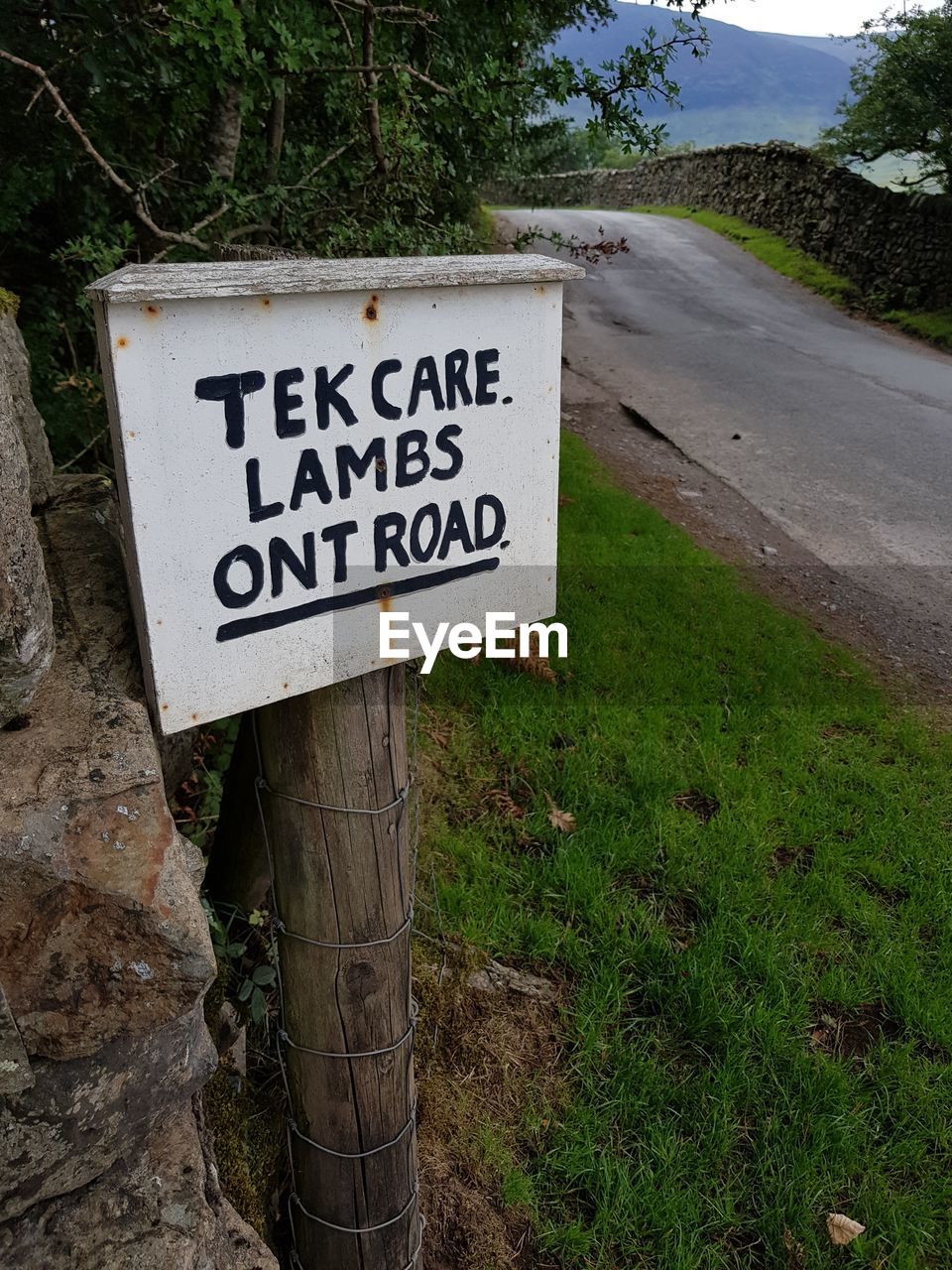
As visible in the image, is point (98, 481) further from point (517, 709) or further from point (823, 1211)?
point (823, 1211)

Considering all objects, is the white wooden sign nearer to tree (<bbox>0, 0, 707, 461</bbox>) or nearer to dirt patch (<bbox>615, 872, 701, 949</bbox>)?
dirt patch (<bbox>615, 872, 701, 949</bbox>)

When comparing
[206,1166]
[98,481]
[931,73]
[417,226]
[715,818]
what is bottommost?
[715,818]

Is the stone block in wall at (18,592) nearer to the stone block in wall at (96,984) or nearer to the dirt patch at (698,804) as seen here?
the stone block in wall at (96,984)

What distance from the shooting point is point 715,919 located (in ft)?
11.6

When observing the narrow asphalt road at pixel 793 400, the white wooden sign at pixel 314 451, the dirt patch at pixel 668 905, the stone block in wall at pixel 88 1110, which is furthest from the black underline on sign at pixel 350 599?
the narrow asphalt road at pixel 793 400

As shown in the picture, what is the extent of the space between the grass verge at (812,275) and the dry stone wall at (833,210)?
0.54ft

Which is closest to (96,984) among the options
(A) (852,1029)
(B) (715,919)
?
(B) (715,919)

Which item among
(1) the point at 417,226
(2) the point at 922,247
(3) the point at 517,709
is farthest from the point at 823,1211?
(2) the point at 922,247

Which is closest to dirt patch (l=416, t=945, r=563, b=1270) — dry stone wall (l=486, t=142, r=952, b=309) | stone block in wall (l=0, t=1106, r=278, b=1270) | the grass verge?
stone block in wall (l=0, t=1106, r=278, b=1270)

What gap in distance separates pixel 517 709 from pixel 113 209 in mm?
3286

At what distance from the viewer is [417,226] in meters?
4.40

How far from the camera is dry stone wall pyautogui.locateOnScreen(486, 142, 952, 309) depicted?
46.2ft

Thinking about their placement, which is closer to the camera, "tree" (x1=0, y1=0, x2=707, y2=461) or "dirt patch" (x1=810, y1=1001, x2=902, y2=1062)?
"dirt patch" (x1=810, y1=1001, x2=902, y2=1062)

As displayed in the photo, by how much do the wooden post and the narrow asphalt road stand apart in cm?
→ 398
